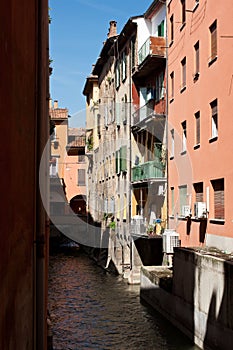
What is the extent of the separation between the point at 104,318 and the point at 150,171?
8.11m

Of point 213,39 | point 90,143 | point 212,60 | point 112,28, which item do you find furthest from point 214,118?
point 90,143

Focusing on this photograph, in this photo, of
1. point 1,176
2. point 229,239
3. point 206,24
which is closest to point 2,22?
point 1,176

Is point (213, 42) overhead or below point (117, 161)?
overhead

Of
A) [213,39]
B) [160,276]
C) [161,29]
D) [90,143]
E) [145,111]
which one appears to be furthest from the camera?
[90,143]

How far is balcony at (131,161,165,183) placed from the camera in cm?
2495

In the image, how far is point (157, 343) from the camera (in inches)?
624

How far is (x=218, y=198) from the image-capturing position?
56.3ft

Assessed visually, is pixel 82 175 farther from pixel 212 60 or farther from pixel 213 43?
pixel 212 60

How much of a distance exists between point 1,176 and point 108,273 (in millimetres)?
27742

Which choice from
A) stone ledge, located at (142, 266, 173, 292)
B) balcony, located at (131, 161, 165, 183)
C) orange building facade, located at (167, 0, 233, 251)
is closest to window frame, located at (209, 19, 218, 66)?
orange building facade, located at (167, 0, 233, 251)

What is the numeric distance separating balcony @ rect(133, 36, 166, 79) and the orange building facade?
806mm

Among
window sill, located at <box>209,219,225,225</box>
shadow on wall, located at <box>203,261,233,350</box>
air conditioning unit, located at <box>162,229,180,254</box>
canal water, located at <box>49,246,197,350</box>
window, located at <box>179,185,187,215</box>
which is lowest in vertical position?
canal water, located at <box>49,246,197,350</box>

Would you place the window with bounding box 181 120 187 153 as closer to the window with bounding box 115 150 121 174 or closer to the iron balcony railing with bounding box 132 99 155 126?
the iron balcony railing with bounding box 132 99 155 126

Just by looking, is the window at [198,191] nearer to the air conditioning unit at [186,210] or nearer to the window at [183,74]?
the air conditioning unit at [186,210]
